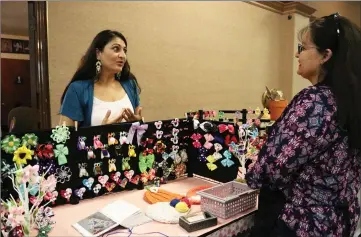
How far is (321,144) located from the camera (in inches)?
38.7

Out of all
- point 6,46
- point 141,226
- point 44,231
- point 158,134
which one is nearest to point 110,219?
point 141,226

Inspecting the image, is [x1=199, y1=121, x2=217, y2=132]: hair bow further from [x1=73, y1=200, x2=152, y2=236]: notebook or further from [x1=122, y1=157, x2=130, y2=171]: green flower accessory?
[x1=73, y1=200, x2=152, y2=236]: notebook

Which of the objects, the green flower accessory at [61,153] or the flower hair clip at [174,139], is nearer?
the green flower accessory at [61,153]

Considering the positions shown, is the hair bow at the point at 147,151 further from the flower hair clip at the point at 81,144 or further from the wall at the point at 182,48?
the wall at the point at 182,48

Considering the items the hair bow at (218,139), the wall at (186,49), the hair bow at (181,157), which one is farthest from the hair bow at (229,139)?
the wall at (186,49)

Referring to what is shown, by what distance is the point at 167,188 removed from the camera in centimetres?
147

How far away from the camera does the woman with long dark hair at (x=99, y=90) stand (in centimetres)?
155

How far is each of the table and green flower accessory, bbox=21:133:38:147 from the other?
0.29 m

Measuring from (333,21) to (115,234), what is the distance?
1.03m

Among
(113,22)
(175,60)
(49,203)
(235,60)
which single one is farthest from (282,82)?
(49,203)

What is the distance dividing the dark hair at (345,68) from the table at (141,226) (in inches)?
19.9

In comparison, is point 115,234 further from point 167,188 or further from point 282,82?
point 282,82

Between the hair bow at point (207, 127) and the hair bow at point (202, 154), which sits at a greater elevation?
the hair bow at point (207, 127)

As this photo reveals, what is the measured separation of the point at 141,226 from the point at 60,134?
0.47 m
